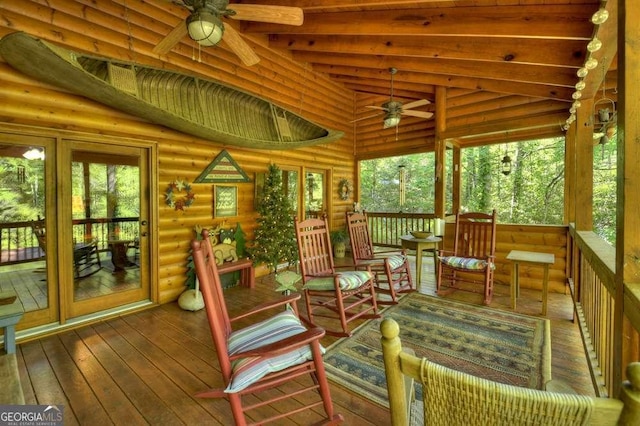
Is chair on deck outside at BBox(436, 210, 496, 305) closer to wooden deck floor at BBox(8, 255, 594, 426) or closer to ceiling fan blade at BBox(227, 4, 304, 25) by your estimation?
wooden deck floor at BBox(8, 255, 594, 426)

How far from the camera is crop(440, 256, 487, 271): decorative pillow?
365 cm

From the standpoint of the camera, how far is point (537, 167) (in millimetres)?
8578

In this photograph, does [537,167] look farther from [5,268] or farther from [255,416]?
[5,268]

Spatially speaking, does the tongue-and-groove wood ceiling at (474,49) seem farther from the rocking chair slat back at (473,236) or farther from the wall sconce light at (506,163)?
the rocking chair slat back at (473,236)

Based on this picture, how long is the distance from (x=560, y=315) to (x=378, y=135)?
4.80 meters

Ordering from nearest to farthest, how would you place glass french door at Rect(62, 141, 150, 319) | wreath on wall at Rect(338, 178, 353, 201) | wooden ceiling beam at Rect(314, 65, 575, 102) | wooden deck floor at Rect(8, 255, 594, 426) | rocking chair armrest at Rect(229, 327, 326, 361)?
rocking chair armrest at Rect(229, 327, 326, 361), wooden deck floor at Rect(8, 255, 594, 426), glass french door at Rect(62, 141, 150, 319), wooden ceiling beam at Rect(314, 65, 575, 102), wreath on wall at Rect(338, 178, 353, 201)

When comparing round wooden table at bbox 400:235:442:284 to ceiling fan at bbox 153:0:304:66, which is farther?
round wooden table at bbox 400:235:442:284

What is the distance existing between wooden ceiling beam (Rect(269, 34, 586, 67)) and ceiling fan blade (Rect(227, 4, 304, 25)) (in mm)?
2247

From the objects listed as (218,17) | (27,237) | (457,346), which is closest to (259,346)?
(457,346)

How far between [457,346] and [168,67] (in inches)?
178

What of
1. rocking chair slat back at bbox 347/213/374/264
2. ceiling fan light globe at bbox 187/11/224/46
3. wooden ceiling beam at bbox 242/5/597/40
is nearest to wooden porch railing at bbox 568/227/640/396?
wooden ceiling beam at bbox 242/5/597/40

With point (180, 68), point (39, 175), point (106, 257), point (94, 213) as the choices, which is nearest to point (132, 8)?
point (180, 68)

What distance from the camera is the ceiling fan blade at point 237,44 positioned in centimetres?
267

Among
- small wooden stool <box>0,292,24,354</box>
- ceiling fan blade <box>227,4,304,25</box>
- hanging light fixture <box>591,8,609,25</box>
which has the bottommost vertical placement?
small wooden stool <box>0,292,24,354</box>
